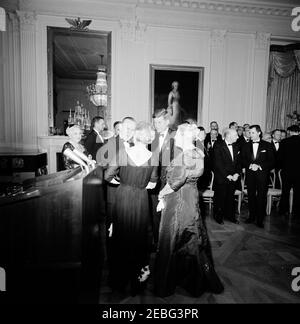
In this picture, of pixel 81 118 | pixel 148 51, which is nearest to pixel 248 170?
pixel 148 51

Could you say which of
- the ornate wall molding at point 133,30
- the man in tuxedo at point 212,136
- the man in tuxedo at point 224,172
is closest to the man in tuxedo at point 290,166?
the man in tuxedo at point 224,172

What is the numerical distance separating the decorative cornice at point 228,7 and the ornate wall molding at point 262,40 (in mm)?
521

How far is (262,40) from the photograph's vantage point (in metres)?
7.38

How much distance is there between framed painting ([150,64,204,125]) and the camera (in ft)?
23.1

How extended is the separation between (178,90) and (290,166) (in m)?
3.33

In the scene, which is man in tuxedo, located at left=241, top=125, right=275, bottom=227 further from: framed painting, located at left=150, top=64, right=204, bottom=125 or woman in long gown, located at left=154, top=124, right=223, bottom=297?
framed painting, located at left=150, top=64, right=204, bottom=125

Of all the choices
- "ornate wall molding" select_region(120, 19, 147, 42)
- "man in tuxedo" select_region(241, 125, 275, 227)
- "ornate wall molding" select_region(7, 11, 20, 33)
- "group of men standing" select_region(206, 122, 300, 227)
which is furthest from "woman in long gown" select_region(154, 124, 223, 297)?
"ornate wall molding" select_region(7, 11, 20, 33)

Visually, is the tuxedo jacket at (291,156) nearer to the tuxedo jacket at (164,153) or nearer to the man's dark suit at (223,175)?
the man's dark suit at (223,175)

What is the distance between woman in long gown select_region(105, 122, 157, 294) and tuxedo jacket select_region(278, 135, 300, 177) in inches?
139

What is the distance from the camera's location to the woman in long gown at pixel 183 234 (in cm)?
253

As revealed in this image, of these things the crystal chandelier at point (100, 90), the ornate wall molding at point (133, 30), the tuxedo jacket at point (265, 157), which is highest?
the ornate wall molding at point (133, 30)

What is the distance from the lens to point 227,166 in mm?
4719

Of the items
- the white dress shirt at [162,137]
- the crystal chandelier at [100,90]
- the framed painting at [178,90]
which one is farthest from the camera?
the framed painting at [178,90]

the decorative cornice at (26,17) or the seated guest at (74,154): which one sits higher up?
the decorative cornice at (26,17)
